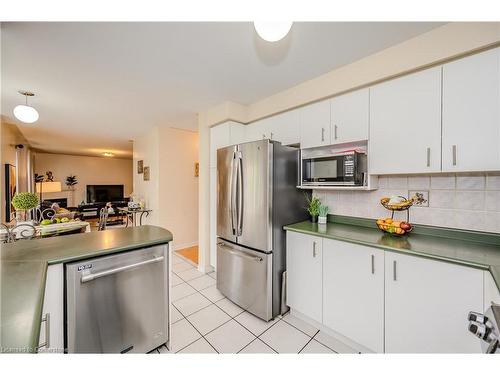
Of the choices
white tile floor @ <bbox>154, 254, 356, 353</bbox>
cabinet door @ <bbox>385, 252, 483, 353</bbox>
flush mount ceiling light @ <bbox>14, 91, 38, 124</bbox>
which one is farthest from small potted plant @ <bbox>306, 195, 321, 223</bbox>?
flush mount ceiling light @ <bbox>14, 91, 38, 124</bbox>

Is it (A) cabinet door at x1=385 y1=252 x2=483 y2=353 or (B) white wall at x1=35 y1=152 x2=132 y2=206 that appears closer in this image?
(A) cabinet door at x1=385 y1=252 x2=483 y2=353

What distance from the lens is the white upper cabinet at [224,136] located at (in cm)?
266

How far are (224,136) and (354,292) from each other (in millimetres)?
2199

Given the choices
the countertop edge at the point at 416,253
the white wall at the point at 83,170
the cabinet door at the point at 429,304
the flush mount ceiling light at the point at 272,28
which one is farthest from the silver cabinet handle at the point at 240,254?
the white wall at the point at 83,170

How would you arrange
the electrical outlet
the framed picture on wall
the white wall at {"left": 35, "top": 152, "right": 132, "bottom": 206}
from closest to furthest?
the electrical outlet → the framed picture on wall → the white wall at {"left": 35, "top": 152, "right": 132, "bottom": 206}

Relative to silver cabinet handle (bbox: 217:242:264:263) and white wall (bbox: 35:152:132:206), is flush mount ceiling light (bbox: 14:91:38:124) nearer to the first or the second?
silver cabinet handle (bbox: 217:242:264:263)

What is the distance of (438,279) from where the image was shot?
118 centimetres

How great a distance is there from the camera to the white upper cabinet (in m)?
2.66

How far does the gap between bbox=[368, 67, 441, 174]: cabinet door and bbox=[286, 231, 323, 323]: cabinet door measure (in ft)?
2.79

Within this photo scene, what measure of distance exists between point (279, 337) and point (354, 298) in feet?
2.29

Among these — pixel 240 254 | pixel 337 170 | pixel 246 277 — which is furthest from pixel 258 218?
pixel 337 170

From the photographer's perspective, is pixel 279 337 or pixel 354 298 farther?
pixel 279 337

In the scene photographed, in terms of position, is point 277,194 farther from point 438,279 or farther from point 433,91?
point 433,91
